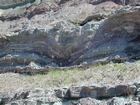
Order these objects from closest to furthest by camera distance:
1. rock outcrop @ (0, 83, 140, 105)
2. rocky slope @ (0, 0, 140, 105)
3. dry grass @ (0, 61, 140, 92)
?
rock outcrop @ (0, 83, 140, 105) < rocky slope @ (0, 0, 140, 105) < dry grass @ (0, 61, 140, 92)

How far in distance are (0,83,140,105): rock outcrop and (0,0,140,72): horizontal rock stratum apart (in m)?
2.37

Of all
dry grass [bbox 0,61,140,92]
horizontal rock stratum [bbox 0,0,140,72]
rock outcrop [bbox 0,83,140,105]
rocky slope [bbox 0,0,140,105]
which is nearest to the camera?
rock outcrop [bbox 0,83,140,105]

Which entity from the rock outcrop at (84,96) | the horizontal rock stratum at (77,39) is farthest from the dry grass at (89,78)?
the horizontal rock stratum at (77,39)

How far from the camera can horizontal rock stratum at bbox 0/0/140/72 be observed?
8383 millimetres

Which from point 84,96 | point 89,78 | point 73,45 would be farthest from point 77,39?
point 84,96

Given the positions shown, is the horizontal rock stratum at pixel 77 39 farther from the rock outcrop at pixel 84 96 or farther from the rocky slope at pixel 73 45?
the rock outcrop at pixel 84 96

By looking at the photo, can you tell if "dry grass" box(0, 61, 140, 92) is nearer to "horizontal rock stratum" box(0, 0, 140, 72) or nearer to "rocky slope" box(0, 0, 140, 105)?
"rocky slope" box(0, 0, 140, 105)

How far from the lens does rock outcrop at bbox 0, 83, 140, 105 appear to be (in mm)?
5305

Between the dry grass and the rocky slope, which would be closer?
the rocky slope

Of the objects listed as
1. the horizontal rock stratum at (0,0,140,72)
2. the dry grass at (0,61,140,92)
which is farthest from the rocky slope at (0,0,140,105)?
the dry grass at (0,61,140,92)

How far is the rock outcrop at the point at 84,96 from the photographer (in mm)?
5305

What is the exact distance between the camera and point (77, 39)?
30.5 feet

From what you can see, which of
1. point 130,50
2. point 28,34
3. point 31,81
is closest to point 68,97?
point 31,81

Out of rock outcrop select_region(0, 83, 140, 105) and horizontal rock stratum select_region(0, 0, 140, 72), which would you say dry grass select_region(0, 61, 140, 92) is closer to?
rock outcrop select_region(0, 83, 140, 105)
